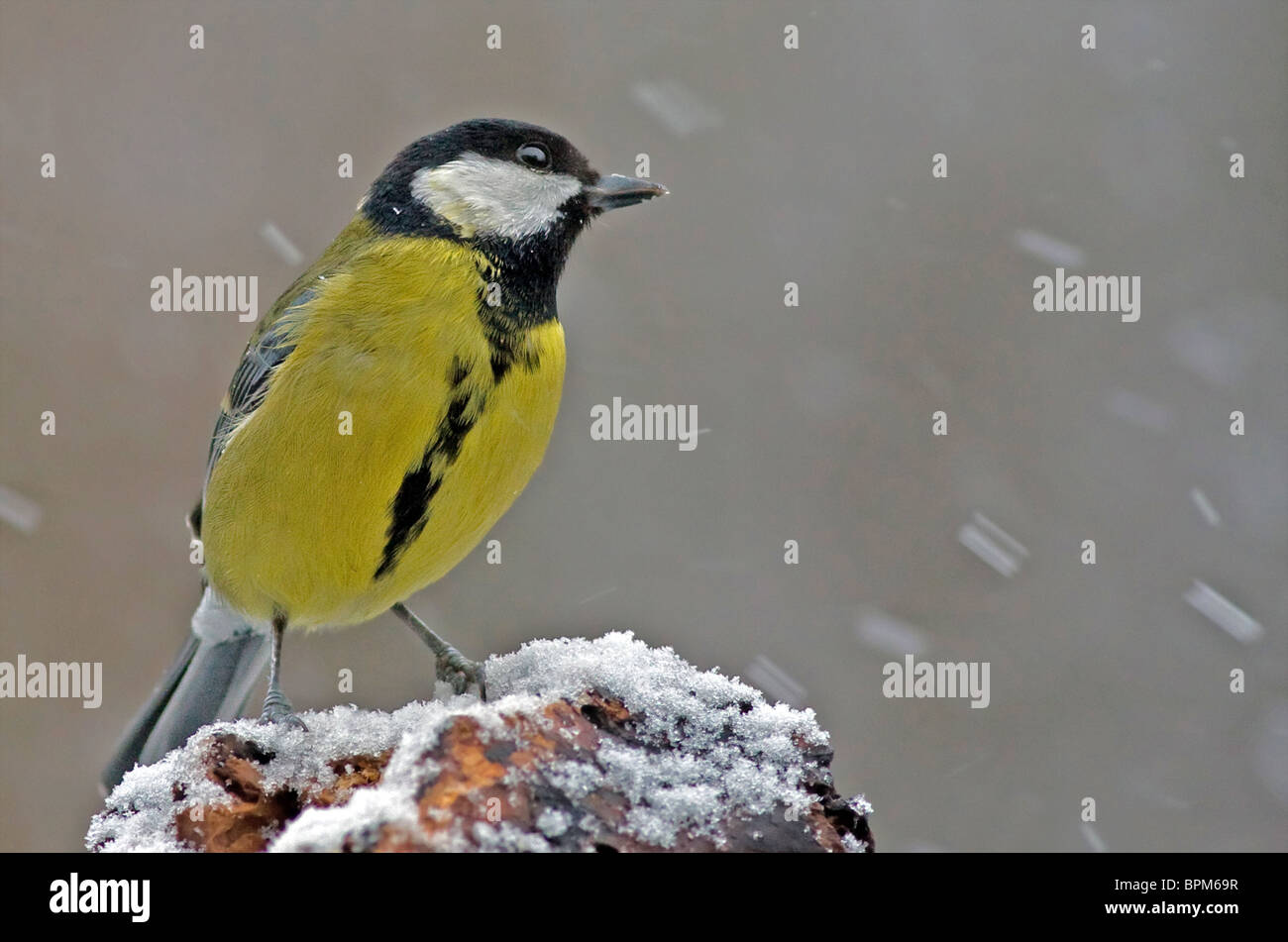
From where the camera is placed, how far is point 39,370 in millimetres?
5680

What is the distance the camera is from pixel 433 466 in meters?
3.05

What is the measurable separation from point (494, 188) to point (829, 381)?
2.86 metres

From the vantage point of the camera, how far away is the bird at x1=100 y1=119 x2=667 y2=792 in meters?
3.04

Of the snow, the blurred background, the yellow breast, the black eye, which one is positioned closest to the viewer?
the snow

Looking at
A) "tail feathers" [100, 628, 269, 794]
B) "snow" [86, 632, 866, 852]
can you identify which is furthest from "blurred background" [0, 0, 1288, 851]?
"snow" [86, 632, 866, 852]

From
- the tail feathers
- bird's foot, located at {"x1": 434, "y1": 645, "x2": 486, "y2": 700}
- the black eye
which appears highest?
the black eye

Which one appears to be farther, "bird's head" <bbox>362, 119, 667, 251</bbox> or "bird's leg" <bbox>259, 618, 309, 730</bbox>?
"bird's head" <bbox>362, 119, 667, 251</bbox>

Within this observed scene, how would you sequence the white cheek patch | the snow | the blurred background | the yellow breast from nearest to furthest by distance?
the snow
the yellow breast
the white cheek patch
the blurred background

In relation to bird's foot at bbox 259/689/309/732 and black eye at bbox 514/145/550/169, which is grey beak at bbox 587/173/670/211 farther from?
bird's foot at bbox 259/689/309/732

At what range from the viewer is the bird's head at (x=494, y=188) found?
3348mm

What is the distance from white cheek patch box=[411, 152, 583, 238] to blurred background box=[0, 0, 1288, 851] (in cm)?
164
